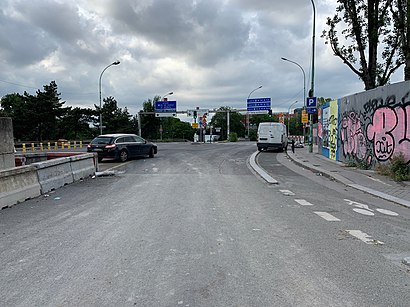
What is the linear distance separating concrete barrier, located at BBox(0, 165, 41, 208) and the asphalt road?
303 millimetres

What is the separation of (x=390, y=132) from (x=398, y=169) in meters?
1.52

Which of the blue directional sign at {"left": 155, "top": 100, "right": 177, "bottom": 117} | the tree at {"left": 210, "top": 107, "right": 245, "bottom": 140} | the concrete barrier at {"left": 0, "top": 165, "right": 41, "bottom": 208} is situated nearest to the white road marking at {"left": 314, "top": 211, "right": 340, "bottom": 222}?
the concrete barrier at {"left": 0, "top": 165, "right": 41, "bottom": 208}

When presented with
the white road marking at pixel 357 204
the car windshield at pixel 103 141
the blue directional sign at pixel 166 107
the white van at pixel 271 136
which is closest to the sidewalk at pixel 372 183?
the white road marking at pixel 357 204

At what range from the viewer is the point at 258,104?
52.2 meters

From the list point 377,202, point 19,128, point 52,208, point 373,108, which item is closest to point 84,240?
point 52,208

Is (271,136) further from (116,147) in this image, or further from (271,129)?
(116,147)

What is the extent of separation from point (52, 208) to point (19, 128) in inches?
1911

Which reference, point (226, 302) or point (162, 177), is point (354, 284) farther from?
point (162, 177)

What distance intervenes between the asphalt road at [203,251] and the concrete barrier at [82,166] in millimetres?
2894

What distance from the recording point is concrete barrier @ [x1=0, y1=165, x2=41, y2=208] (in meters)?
6.95

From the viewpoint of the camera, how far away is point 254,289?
330 centimetres

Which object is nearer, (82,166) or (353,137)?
(82,166)

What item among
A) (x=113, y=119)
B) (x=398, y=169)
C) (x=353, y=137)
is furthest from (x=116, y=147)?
(x=113, y=119)

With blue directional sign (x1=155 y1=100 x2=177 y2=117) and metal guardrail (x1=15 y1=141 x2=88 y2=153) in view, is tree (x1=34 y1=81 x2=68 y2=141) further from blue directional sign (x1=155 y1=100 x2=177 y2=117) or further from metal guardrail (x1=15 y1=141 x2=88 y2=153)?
blue directional sign (x1=155 y1=100 x2=177 y2=117)
